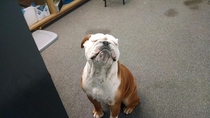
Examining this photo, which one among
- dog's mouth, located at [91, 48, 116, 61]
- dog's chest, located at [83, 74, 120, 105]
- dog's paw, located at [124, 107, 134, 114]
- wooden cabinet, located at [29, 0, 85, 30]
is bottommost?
dog's paw, located at [124, 107, 134, 114]

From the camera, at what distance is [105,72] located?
2.88ft

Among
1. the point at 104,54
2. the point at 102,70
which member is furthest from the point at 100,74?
the point at 104,54

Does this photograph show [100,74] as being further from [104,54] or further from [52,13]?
[52,13]

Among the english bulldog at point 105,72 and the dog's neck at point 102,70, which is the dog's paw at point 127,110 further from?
the dog's neck at point 102,70

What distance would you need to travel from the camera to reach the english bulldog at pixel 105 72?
781 mm

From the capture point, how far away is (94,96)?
0.95 m

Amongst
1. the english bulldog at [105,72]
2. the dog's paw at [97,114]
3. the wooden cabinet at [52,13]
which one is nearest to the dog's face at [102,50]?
the english bulldog at [105,72]

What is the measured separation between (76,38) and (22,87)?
1.38 metres

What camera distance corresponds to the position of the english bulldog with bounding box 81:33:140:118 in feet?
2.56

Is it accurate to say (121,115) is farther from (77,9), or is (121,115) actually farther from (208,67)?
(77,9)

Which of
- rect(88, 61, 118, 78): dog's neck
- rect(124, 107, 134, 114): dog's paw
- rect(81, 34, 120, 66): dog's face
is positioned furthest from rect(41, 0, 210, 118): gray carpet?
rect(81, 34, 120, 66): dog's face

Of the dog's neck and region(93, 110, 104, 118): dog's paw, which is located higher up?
the dog's neck

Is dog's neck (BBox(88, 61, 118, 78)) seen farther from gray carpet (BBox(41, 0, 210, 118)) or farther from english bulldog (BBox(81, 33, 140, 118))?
gray carpet (BBox(41, 0, 210, 118))

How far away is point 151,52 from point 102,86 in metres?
0.94
